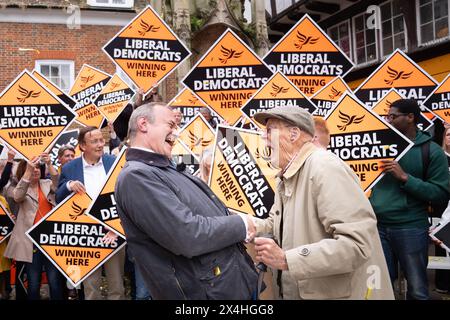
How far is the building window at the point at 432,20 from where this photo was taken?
12.7 metres

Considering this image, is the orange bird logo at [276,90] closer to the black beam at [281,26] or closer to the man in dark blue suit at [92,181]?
the man in dark blue suit at [92,181]

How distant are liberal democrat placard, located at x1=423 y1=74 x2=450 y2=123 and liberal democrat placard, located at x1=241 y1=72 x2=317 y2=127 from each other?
176 centimetres

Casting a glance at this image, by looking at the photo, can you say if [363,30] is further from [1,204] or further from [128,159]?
[128,159]

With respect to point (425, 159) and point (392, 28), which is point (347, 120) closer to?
point (425, 159)

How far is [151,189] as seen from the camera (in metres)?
2.24

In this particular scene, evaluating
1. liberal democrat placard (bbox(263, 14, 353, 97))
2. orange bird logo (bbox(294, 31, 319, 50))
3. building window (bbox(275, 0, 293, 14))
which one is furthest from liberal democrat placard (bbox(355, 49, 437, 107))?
building window (bbox(275, 0, 293, 14))

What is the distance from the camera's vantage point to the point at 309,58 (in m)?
5.99

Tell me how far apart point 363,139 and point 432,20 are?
1049 cm

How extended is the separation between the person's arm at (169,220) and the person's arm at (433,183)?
2118mm

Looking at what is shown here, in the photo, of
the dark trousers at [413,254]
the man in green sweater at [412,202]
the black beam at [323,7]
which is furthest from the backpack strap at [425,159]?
the black beam at [323,7]

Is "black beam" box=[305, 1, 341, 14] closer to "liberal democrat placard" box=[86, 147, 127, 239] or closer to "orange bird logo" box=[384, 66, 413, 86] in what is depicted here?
"orange bird logo" box=[384, 66, 413, 86]
